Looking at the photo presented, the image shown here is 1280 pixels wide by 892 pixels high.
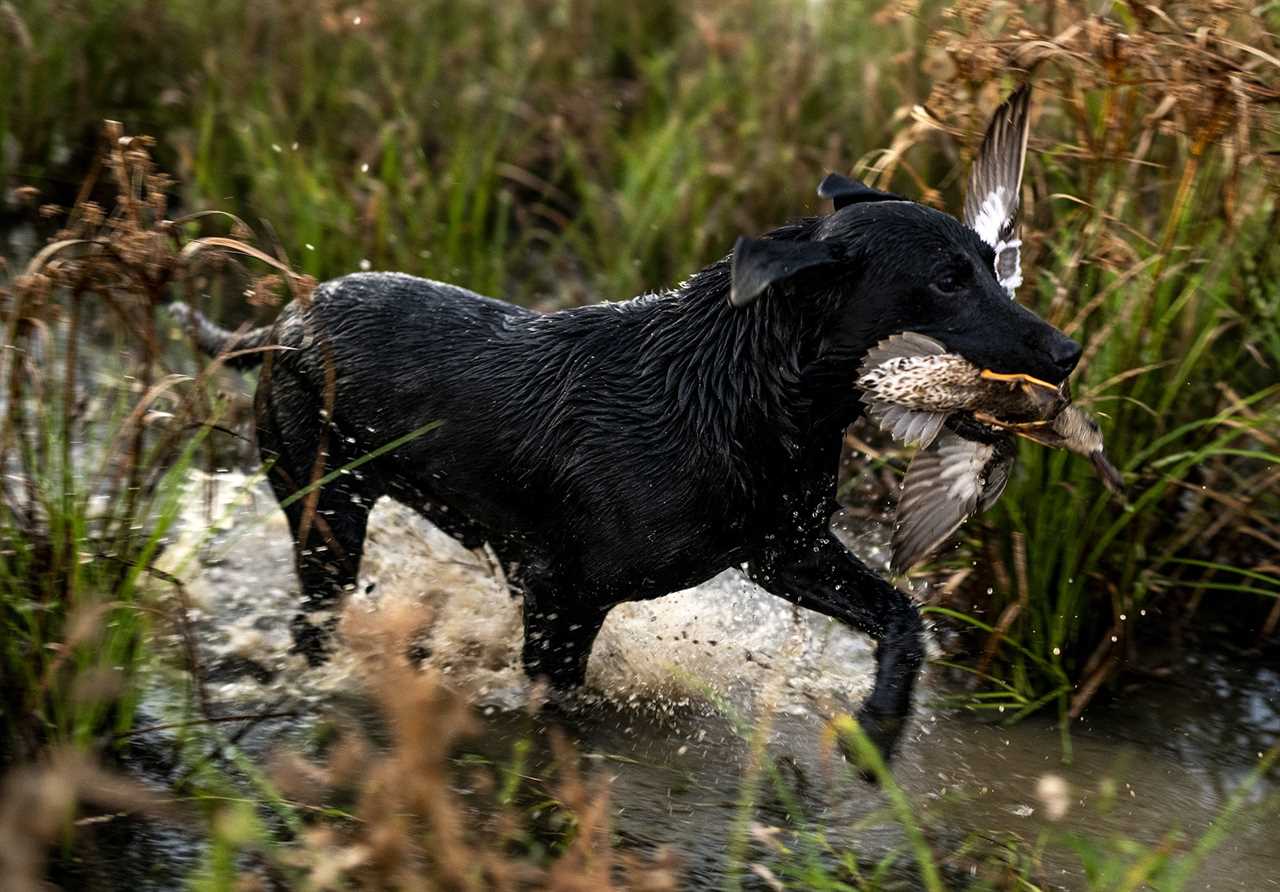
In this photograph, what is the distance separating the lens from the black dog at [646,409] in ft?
10.2

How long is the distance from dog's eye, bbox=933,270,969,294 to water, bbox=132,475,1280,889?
0.89 m

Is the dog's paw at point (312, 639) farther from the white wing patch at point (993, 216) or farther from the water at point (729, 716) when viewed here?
the white wing patch at point (993, 216)

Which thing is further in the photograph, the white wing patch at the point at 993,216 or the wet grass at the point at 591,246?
the white wing patch at the point at 993,216

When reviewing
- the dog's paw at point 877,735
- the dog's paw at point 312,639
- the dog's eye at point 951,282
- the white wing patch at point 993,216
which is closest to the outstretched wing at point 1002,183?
the white wing patch at point 993,216

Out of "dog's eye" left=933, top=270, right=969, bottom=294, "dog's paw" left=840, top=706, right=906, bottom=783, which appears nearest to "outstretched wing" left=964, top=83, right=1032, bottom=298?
"dog's eye" left=933, top=270, right=969, bottom=294

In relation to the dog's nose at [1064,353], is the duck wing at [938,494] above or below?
below

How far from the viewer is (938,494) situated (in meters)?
3.09

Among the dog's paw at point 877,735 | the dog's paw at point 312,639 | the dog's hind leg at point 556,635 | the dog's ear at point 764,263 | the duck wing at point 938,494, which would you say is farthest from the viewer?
the dog's paw at point 312,639

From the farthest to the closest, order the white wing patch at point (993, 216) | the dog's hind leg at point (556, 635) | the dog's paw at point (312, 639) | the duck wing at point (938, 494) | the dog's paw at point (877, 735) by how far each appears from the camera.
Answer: the dog's paw at point (312, 639)
the dog's hind leg at point (556, 635)
the white wing patch at point (993, 216)
the dog's paw at point (877, 735)
the duck wing at point (938, 494)

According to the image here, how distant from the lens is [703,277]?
3404 millimetres

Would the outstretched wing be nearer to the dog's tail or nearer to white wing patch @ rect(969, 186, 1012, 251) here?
white wing patch @ rect(969, 186, 1012, 251)

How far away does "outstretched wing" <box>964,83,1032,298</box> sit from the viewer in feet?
11.0

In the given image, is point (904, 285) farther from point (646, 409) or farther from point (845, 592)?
point (845, 592)

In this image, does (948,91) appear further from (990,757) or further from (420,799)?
(420,799)
